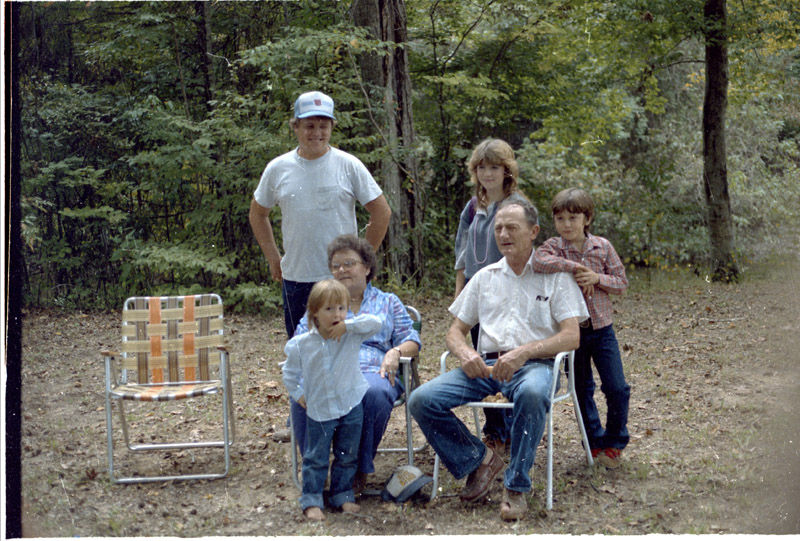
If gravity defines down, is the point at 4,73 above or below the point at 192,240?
above

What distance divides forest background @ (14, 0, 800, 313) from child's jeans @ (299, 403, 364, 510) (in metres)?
1.35

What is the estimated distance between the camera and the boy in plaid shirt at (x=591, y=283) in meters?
3.48

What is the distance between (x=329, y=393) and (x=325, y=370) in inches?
4.1

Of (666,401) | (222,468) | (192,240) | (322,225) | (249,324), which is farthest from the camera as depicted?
(249,324)

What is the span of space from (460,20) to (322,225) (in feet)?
23.0

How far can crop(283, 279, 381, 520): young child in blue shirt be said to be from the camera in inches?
125

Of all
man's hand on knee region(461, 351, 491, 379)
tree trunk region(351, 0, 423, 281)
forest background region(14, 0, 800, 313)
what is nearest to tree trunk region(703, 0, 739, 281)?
forest background region(14, 0, 800, 313)

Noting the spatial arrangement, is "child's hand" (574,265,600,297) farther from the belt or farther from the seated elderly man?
the belt

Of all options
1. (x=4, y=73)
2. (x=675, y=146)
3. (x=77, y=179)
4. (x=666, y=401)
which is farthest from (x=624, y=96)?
(x=4, y=73)

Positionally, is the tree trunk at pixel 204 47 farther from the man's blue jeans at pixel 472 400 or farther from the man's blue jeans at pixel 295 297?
the man's blue jeans at pixel 472 400

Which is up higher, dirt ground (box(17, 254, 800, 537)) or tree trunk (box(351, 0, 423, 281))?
tree trunk (box(351, 0, 423, 281))

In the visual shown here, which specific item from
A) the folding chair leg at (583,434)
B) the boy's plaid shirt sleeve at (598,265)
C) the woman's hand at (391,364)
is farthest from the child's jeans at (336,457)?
the boy's plaid shirt sleeve at (598,265)

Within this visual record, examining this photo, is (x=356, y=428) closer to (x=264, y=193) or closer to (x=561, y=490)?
(x=561, y=490)

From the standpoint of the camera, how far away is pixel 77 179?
4.05 m
